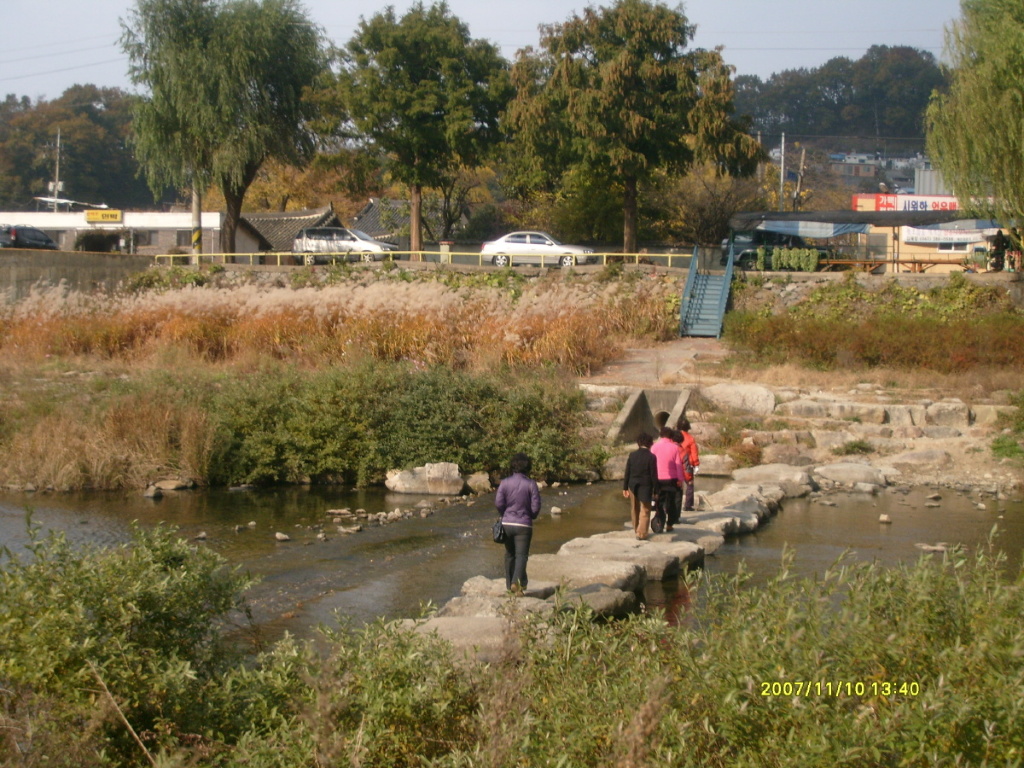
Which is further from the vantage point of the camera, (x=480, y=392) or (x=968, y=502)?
Result: (x=480, y=392)

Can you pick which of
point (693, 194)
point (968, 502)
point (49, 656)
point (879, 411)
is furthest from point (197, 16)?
point (49, 656)

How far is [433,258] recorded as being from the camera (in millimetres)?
40094

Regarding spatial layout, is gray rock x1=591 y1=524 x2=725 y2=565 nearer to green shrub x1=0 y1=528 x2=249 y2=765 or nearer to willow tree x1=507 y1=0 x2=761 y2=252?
green shrub x1=0 y1=528 x2=249 y2=765

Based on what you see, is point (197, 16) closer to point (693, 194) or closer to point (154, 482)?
point (693, 194)

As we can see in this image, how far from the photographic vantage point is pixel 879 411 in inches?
719

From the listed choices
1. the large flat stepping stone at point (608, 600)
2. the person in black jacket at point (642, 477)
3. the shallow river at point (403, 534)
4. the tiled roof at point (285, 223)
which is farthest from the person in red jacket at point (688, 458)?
the tiled roof at point (285, 223)

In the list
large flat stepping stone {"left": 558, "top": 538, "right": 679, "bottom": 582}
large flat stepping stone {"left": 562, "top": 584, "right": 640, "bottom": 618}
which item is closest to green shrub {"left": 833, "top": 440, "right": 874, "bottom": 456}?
large flat stepping stone {"left": 558, "top": 538, "right": 679, "bottom": 582}

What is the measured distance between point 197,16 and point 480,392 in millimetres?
28330

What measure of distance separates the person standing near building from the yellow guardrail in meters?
20.8

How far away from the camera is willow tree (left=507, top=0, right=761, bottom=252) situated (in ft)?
111

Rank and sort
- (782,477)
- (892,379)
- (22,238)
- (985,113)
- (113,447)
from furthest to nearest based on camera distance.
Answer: (22,238), (985,113), (892,379), (113,447), (782,477)

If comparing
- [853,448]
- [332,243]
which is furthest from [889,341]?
[332,243]

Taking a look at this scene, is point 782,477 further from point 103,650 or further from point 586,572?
point 103,650

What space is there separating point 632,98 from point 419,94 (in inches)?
352
